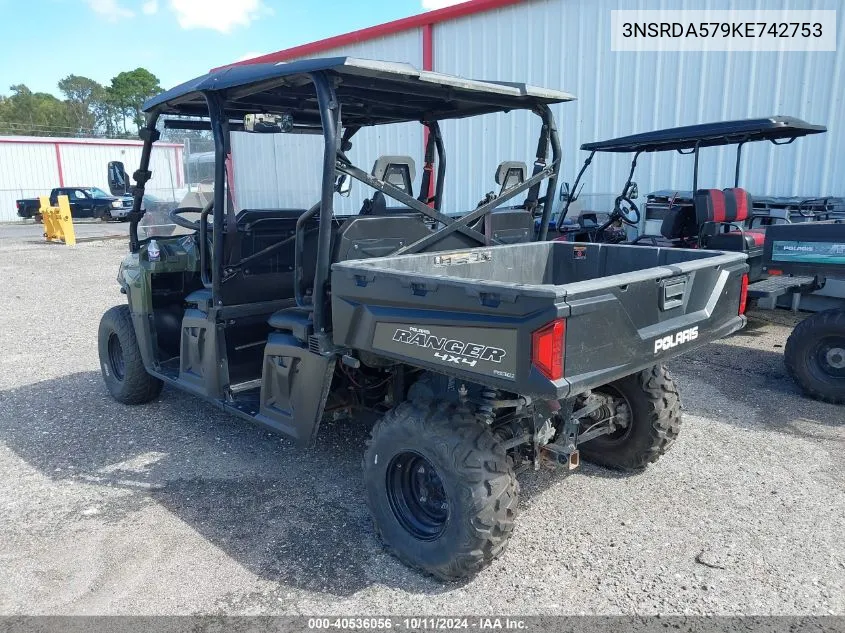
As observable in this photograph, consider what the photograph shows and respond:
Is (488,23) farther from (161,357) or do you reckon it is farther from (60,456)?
(60,456)

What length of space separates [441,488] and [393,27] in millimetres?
11397

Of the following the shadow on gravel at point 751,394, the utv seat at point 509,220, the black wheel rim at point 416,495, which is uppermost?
the utv seat at point 509,220

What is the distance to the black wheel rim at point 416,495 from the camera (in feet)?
9.93

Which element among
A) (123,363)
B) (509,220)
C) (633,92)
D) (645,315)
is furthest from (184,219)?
(633,92)

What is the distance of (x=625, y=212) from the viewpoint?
347 inches

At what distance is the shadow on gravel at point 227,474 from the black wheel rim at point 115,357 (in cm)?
25

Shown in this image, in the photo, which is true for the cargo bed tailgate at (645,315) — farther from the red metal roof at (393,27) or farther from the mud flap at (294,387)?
the red metal roof at (393,27)

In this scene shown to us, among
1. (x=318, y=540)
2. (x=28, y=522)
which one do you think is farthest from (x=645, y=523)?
(x=28, y=522)

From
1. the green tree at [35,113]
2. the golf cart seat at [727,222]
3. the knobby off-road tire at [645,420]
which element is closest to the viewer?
the knobby off-road tire at [645,420]

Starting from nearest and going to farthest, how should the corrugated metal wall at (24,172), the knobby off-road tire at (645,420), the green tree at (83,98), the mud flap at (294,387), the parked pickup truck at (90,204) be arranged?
1. the mud flap at (294,387)
2. the knobby off-road tire at (645,420)
3. the parked pickup truck at (90,204)
4. the corrugated metal wall at (24,172)
5. the green tree at (83,98)

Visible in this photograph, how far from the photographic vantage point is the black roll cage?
3227mm

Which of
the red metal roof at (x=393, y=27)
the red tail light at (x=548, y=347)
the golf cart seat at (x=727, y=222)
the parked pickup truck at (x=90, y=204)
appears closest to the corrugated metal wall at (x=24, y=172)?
the parked pickup truck at (x=90, y=204)

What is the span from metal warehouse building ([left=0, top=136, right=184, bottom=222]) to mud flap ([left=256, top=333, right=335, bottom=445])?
98.7 ft

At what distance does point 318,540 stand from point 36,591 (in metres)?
1.21
